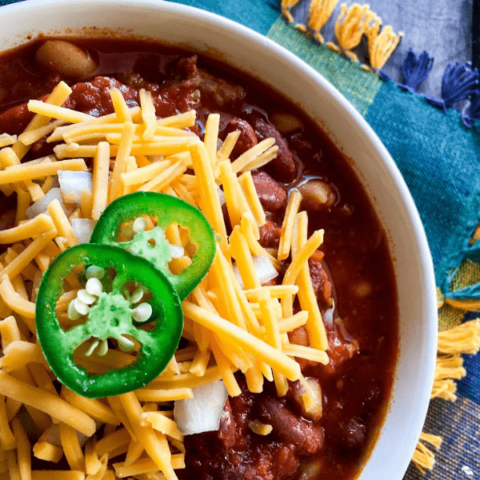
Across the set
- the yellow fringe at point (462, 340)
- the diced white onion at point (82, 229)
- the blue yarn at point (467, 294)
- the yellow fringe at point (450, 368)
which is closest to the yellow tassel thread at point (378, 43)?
the blue yarn at point (467, 294)

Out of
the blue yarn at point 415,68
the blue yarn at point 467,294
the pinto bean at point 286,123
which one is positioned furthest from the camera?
the blue yarn at point 415,68

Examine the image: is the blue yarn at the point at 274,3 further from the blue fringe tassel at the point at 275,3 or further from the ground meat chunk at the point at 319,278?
the ground meat chunk at the point at 319,278

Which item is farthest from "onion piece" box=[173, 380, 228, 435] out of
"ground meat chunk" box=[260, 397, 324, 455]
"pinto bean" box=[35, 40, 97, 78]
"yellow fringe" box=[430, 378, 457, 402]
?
"pinto bean" box=[35, 40, 97, 78]

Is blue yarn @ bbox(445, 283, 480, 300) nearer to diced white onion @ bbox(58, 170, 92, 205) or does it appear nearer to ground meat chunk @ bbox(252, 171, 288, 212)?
ground meat chunk @ bbox(252, 171, 288, 212)

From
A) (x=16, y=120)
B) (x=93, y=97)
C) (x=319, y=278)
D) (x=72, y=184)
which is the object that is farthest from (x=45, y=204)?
(x=319, y=278)

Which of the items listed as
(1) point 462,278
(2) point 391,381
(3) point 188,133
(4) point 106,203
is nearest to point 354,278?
(2) point 391,381

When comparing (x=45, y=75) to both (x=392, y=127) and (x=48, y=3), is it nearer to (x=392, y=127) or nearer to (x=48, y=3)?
(x=48, y=3)

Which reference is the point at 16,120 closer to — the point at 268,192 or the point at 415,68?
the point at 268,192
